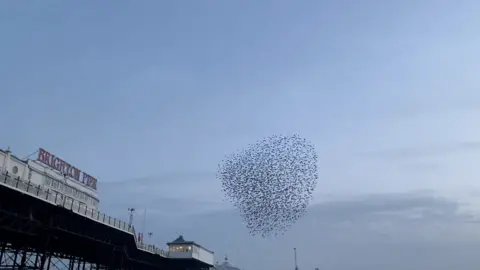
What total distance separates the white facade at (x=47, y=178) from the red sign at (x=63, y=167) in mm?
717

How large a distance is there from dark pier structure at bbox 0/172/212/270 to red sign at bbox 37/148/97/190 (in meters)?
13.7

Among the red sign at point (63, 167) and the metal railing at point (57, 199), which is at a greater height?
the red sign at point (63, 167)

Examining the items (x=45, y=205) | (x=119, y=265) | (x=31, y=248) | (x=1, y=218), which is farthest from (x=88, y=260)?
(x=1, y=218)

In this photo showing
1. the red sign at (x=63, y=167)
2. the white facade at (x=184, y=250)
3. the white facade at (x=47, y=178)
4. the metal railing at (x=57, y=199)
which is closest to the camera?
the metal railing at (x=57, y=199)

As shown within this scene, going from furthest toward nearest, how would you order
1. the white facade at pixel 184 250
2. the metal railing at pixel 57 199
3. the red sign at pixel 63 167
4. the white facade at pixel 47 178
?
the white facade at pixel 184 250 → the red sign at pixel 63 167 → the white facade at pixel 47 178 → the metal railing at pixel 57 199

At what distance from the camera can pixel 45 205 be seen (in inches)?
2295

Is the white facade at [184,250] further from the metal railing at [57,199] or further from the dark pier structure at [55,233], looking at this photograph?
the metal railing at [57,199]

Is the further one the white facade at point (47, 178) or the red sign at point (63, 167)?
the red sign at point (63, 167)

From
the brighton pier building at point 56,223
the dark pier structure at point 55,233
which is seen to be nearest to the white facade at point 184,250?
the brighton pier building at point 56,223

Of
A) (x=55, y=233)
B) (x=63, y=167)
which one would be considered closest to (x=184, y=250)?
(x=63, y=167)

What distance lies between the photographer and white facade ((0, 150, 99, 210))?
2485 inches

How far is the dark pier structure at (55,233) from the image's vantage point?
54081mm

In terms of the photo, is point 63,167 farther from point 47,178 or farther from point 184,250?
point 184,250

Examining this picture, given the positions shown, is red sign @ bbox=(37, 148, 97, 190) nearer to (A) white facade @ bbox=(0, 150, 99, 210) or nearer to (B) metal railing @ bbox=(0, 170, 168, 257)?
(A) white facade @ bbox=(0, 150, 99, 210)
